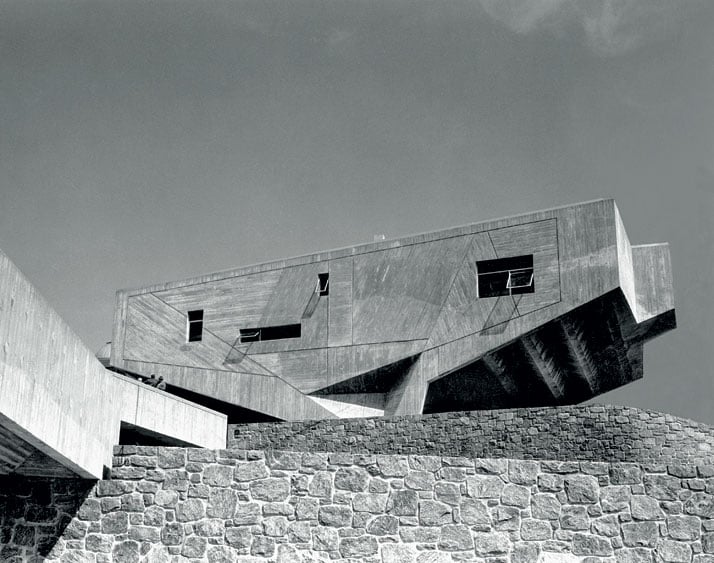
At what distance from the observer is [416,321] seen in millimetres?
22234

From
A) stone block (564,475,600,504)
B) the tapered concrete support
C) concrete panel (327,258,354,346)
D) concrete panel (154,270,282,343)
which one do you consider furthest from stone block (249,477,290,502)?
concrete panel (154,270,282,343)

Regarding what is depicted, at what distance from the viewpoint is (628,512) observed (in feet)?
31.9

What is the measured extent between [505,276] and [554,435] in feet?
16.0

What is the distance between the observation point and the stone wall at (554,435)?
17812mm

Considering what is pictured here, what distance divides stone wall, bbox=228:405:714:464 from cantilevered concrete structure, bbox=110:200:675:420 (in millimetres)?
2963

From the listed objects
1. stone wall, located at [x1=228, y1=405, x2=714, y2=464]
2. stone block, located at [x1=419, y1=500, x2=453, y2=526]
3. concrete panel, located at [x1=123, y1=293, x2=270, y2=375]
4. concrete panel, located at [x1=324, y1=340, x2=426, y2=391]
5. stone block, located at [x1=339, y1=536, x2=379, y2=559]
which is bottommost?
stone block, located at [x1=339, y1=536, x2=379, y2=559]

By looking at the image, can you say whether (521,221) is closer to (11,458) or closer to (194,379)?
(194,379)

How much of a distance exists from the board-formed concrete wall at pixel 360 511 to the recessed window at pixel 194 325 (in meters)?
14.6

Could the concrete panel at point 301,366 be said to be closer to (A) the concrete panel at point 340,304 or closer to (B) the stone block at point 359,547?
(A) the concrete panel at point 340,304

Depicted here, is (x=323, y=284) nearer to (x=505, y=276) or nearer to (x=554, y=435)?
(x=505, y=276)

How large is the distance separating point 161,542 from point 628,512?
4903 mm

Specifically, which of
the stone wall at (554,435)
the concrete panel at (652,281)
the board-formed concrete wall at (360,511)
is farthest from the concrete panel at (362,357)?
the board-formed concrete wall at (360,511)

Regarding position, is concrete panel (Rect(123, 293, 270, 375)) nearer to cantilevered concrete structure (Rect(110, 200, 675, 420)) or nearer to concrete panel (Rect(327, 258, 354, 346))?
cantilevered concrete structure (Rect(110, 200, 675, 420))

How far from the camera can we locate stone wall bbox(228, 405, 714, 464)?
58.4 ft
